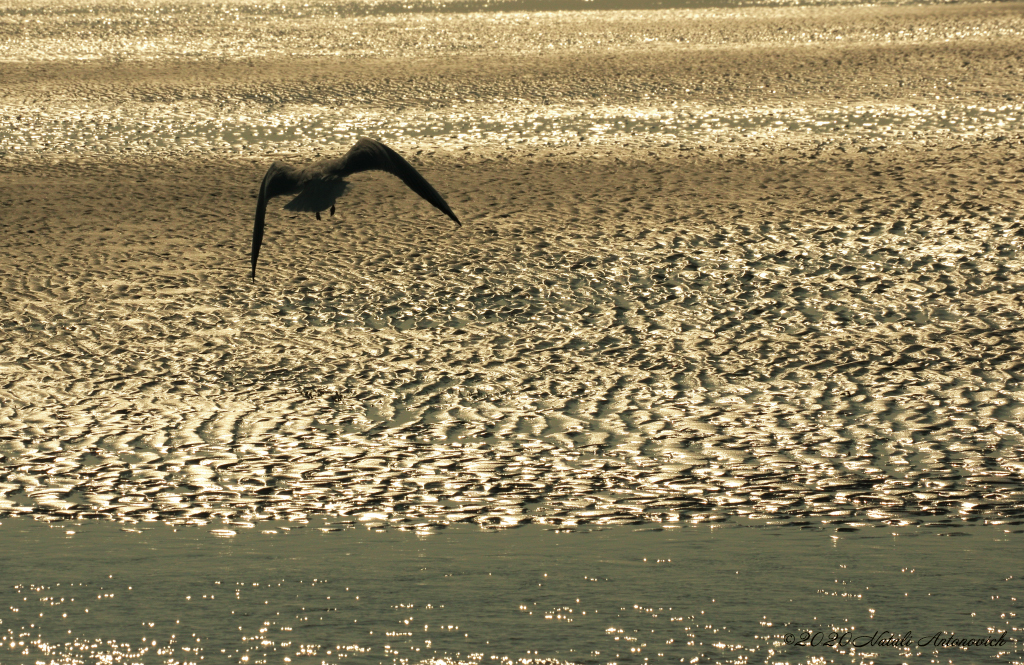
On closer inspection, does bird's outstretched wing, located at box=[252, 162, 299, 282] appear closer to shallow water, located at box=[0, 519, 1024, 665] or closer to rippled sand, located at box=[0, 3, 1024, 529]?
rippled sand, located at box=[0, 3, 1024, 529]

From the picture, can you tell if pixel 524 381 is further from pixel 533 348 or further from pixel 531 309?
pixel 531 309

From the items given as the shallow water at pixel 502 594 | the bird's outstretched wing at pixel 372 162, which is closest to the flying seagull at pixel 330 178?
the bird's outstretched wing at pixel 372 162

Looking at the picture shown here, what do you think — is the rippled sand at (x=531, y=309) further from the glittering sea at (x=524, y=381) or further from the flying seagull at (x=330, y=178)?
the flying seagull at (x=330, y=178)

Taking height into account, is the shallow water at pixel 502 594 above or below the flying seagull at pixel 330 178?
below

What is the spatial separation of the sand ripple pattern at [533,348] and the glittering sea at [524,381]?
0.02 metres

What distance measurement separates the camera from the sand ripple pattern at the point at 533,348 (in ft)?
15.2

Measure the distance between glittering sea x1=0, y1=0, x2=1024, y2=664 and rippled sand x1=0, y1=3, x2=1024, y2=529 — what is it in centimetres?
2

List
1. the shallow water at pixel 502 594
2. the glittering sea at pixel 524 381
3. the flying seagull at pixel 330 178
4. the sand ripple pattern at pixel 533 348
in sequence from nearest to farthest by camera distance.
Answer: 1. the shallow water at pixel 502 594
2. the glittering sea at pixel 524 381
3. the flying seagull at pixel 330 178
4. the sand ripple pattern at pixel 533 348

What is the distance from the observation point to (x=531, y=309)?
639 centimetres

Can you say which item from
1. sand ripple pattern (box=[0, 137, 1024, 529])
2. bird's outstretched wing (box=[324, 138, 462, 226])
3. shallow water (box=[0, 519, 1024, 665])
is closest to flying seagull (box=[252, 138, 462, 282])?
bird's outstretched wing (box=[324, 138, 462, 226])

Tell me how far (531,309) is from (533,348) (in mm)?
484

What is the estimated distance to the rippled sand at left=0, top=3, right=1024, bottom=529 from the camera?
184 inches

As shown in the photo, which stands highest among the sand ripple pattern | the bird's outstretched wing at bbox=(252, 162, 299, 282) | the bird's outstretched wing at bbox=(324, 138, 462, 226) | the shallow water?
the bird's outstretched wing at bbox=(324, 138, 462, 226)

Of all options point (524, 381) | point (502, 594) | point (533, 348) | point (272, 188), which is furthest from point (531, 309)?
point (502, 594)
